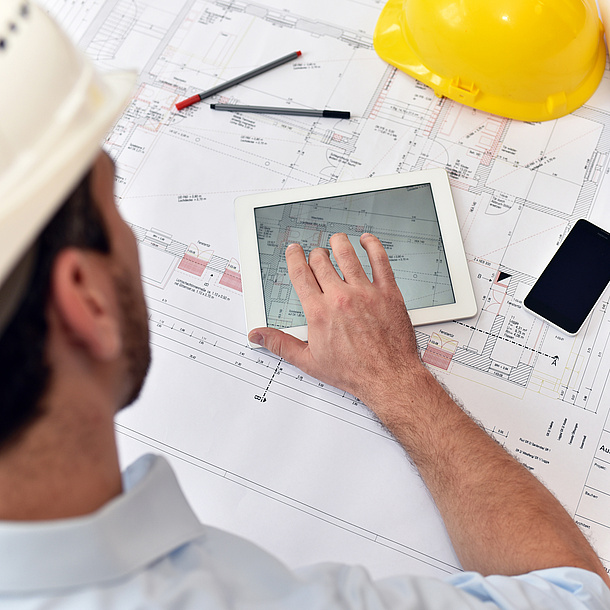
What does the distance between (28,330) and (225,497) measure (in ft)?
1.54

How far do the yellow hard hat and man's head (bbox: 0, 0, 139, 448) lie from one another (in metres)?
0.68

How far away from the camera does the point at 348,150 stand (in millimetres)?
1006

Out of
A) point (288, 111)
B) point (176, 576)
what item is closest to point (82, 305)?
point (176, 576)

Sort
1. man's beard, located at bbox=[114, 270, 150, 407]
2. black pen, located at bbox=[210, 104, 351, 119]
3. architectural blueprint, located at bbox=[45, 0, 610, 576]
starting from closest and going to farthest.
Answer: man's beard, located at bbox=[114, 270, 150, 407] < architectural blueprint, located at bbox=[45, 0, 610, 576] < black pen, located at bbox=[210, 104, 351, 119]

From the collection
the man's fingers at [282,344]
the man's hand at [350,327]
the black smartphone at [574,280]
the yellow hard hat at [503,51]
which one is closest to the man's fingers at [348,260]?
the man's hand at [350,327]

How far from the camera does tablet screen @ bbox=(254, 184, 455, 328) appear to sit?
897mm

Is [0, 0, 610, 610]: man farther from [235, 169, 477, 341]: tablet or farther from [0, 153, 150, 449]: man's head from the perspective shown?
[235, 169, 477, 341]: tablet

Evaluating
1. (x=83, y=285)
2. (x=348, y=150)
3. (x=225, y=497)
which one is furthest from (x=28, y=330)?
(x=348, y=150)

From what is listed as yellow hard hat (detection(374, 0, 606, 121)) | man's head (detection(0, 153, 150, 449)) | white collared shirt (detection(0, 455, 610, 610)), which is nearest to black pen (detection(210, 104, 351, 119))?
yellow hard hat (detection(374, 0, 606, 121))

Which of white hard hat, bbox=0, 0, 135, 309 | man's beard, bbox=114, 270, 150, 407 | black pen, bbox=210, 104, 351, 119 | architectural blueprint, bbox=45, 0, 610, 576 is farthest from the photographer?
black pen, bbox=210, 104, 351, 119

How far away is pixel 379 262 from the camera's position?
863 mm

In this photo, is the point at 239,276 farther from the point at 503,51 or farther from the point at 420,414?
the point at 503,51

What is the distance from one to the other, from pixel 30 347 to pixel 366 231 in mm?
605

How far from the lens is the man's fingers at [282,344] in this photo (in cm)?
85
